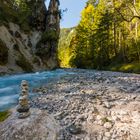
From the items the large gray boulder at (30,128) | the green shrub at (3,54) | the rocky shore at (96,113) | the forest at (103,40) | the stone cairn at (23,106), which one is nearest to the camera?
the large gray boulder at (30,128)

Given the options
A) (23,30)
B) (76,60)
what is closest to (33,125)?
(23,30)

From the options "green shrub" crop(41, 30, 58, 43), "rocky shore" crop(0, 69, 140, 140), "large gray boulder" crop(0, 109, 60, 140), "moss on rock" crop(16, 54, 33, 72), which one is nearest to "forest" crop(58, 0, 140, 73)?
"green shrub" crop(41, 30, 58, 43)

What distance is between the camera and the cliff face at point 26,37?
A: 164 feet

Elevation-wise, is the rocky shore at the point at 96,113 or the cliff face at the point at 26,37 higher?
the cliff face at the point at 26,37

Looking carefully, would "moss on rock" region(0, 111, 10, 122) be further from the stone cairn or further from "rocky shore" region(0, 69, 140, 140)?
the stone cairn

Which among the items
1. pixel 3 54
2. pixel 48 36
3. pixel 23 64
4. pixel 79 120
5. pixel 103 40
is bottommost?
pixel 79 120

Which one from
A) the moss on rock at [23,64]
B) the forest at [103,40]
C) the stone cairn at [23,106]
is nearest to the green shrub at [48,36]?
the forest at [103,40]

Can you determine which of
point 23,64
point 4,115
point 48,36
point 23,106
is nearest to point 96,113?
point 23,106

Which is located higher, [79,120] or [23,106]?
[23,106]

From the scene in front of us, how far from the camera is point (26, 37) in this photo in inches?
2410

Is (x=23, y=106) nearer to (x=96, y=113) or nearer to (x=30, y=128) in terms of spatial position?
(x=30, y=128)

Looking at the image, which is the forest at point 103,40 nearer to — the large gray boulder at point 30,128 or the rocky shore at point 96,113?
the rocky shore at point 96,113

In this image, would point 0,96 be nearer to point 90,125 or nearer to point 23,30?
point 90,125

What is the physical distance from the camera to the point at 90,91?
20.7 meters
